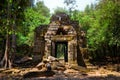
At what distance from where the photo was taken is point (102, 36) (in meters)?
36.0

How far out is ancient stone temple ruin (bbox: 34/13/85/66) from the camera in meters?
28.4

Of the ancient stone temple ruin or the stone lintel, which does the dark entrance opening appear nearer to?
the ancient stone temple ruin

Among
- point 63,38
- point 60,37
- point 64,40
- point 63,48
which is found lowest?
point 63,48

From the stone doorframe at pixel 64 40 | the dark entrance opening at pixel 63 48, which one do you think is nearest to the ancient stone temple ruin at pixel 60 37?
the stone doorframe at pixel 64 40

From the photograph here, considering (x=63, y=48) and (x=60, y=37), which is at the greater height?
(x=60, y=37)

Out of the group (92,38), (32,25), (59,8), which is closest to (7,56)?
Answer: (92,38)

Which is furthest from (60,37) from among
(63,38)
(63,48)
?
(63,48)

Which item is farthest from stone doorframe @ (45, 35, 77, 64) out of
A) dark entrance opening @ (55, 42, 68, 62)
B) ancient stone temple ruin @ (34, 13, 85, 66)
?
dark entrance opening @ (55, 42, 68, 62)

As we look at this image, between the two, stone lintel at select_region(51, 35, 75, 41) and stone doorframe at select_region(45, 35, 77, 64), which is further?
stone lintel at select_region(51, 35, 75, 41)

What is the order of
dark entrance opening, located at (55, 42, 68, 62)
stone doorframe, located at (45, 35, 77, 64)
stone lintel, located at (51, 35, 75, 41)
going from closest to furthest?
stone doorframe, located at (45, 35, 77, 64) → stone lintel, located at (51, 35, 75, 41) → dark entrance opening, located at (55, 42, 68, 62)

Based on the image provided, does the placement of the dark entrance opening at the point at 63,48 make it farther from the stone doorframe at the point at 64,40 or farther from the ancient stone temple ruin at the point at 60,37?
the stone doorframe at the point at 64,40

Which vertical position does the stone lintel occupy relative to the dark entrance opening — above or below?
above

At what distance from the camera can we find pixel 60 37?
28.5m

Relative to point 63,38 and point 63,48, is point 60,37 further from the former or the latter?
point 63,48
